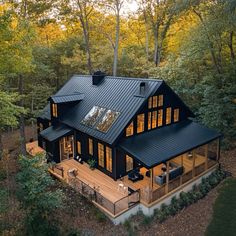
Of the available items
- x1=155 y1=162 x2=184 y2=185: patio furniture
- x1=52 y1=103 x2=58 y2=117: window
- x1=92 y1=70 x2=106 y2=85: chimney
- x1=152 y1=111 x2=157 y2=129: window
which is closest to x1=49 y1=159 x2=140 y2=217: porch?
x1=155 y1=162 x2=184 y2=185: patio furniture

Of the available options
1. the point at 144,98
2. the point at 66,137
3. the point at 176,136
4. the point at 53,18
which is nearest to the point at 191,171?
the point at 176,136

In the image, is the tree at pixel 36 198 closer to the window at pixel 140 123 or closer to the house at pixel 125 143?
the house at pixel 125 143

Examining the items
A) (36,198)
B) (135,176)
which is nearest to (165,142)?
(135,176)

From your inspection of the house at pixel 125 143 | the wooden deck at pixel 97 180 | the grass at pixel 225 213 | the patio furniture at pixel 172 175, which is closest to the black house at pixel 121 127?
the house at pixel 125 143

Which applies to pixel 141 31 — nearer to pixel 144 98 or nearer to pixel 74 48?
pixel 74 48

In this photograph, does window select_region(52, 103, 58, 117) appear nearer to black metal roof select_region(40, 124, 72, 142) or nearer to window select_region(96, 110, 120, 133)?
black metal roof select_region(40, 124, 72, 142)

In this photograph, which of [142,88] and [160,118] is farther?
[160,118]

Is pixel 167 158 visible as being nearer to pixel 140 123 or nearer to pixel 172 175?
pixel 172 175
